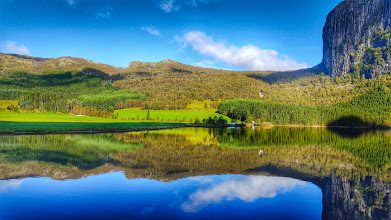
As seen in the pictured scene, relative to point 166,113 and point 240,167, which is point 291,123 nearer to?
point 166,113

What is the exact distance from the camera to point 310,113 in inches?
6870

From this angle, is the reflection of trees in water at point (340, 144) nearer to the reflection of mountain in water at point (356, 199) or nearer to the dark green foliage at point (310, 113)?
the reflection of mountain in water at point (356, 199)

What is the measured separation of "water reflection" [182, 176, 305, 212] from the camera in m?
15.5

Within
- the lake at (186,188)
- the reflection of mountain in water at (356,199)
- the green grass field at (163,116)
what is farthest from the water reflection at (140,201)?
the green grass field at (163,116)

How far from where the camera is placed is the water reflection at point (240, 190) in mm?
15545

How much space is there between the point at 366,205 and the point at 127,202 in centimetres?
1372

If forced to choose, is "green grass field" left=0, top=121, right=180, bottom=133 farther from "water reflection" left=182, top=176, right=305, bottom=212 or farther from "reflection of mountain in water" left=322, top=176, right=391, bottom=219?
"reflection of mountain in water" left=322, top=176, right=391, bottom=219

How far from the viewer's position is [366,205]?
50.3 ft

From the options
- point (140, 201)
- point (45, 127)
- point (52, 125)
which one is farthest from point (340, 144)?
point (52, 125)

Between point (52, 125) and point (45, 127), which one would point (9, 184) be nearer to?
point (45, 127)

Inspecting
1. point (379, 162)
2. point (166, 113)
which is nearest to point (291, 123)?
point (166, 113)

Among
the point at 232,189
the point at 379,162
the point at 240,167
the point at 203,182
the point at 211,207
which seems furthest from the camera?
the point at 379,162

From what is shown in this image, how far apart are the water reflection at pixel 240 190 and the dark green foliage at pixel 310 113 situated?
13974 cm

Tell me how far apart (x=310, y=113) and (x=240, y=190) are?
566ft
